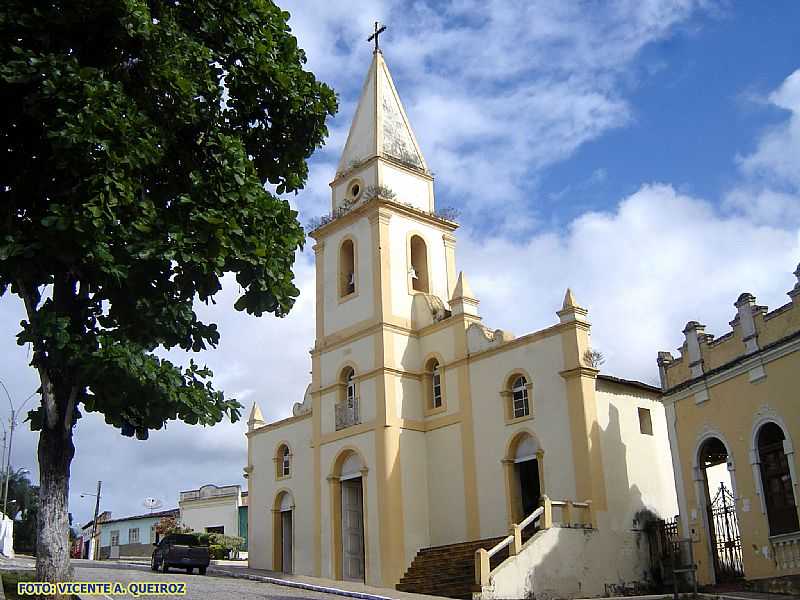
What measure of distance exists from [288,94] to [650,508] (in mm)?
15558

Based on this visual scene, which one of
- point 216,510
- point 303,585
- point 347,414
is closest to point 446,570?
point 303,585

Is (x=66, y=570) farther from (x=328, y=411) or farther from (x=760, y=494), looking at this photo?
(x=328, y=411)

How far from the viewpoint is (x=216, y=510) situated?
47.8m

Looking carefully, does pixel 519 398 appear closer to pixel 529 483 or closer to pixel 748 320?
pixel 529 483

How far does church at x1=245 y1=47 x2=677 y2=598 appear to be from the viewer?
2219cm

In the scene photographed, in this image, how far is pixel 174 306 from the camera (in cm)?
1247

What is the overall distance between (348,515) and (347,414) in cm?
307

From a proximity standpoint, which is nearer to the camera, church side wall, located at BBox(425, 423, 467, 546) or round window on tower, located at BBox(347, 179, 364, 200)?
church side wall, located at BBox(425, 423, 467, 546)

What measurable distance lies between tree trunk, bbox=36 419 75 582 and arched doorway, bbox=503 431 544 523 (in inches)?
537

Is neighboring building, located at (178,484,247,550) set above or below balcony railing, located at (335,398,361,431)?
below

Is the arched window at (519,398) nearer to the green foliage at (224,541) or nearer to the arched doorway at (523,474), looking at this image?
the arched doorway at (523,474)

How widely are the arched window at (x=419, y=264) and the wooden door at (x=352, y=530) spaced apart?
6.51m

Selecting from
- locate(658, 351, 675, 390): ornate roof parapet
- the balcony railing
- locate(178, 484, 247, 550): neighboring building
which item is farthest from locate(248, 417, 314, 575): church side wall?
locate(178, 484, 247, 550): neighboring building

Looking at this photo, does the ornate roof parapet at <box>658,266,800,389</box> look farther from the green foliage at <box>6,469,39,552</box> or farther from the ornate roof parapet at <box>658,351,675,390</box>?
the green foliage at <box>6,469,39,552</box>
